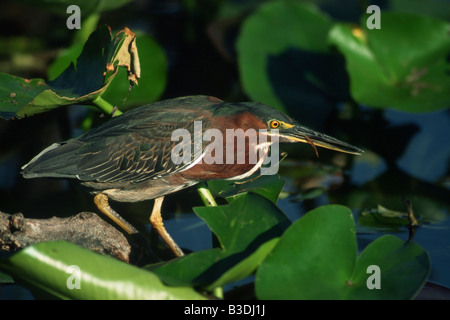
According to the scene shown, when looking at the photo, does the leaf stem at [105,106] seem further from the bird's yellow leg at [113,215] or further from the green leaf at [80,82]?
the bird's yellow leg at [113,215]

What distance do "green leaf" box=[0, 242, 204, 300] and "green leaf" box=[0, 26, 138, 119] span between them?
94 cm

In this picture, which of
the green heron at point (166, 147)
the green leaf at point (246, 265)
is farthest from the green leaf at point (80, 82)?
the green leaf at point (246, 265)

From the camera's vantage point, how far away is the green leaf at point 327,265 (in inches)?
100

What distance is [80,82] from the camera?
11.5ft

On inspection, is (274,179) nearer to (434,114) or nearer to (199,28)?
(434,114)

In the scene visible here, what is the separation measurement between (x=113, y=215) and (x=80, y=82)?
0.75 metres

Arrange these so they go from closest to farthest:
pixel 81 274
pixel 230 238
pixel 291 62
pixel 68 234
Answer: pixel 81 274 < pixel 230 238 < pixel 68 234 < pixel 291 62

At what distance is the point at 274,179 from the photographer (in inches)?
131

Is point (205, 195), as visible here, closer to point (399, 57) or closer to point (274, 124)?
point (274, 124)

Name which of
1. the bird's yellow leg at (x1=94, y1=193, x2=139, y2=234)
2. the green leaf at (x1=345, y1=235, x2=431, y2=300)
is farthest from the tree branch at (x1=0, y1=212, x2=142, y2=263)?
the green leaf at (x1=345, y1=235, x2=431, y2=300)

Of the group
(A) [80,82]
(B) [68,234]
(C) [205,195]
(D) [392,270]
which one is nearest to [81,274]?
(B) [68,234]

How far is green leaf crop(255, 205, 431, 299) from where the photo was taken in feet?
8.34
